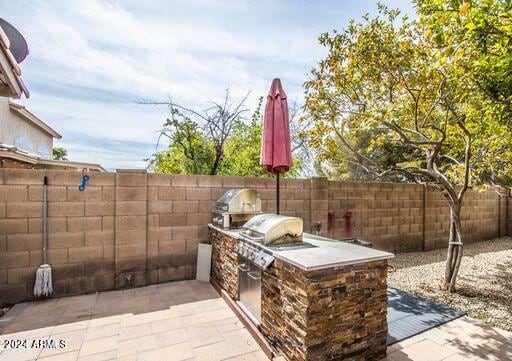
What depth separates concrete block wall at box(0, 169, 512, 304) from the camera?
4.65m

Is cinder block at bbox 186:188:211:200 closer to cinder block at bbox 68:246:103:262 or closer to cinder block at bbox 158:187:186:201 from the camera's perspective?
cinder block at bbox 158:187:186:201

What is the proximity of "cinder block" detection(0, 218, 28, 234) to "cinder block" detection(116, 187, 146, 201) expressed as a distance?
150 centimetres

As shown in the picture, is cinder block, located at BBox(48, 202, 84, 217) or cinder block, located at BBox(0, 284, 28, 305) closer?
cinder block, located at BBox(0, 284, 28, 305)

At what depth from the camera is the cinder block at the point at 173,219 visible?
5.70 metres

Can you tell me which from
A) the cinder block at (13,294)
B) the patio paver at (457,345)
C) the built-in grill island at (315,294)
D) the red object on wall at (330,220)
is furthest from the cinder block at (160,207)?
the patio paver at (457,345)

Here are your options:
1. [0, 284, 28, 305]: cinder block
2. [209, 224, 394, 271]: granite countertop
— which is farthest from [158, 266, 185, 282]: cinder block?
[209, 224, 394, 271]: granite countertop

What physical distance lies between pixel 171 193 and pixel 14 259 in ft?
9.26

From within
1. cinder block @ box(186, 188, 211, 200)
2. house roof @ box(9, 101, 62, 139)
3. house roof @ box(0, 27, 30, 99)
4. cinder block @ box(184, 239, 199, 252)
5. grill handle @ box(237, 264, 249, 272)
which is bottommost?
cinder block @ box(184, 239, 199, 252)

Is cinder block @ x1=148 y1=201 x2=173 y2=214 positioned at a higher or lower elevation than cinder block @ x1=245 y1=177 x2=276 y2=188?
lower

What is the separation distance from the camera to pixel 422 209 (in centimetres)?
930

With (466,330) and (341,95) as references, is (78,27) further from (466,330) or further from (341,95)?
(466,330)

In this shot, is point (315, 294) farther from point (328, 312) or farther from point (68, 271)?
point (68, 271)

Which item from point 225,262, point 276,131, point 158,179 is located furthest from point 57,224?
point 276,131

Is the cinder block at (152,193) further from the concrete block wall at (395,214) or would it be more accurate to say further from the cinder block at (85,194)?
the concrete block wall at (395,214)
